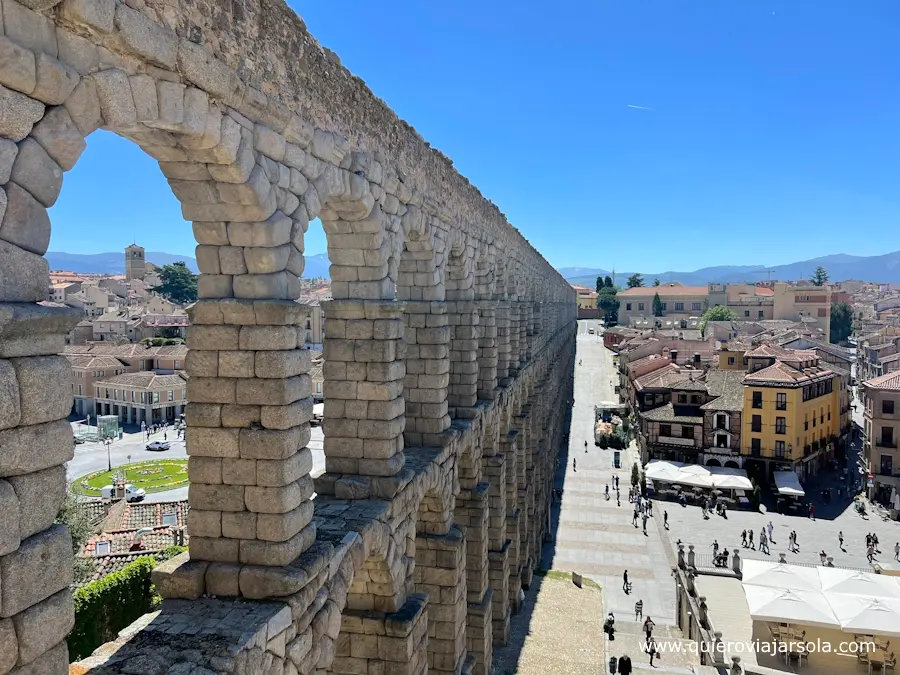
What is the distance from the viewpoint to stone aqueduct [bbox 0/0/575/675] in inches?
165

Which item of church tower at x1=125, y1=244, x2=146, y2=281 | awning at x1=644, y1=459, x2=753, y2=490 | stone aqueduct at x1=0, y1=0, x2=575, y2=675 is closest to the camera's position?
stone aqueduct at x1=0, y1=0, x2=575, y2=675

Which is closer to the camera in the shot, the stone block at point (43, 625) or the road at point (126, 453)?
the stone block at point (43, 625)

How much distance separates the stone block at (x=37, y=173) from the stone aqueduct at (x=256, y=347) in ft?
0.04

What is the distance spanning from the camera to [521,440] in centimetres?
2441

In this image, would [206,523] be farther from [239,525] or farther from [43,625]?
[43,625]

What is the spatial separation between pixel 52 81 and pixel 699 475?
41.7m

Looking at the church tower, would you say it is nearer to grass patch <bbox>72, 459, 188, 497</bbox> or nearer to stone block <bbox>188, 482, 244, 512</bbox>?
grass patch <bbox>72, 459, 188, 497</bbox>

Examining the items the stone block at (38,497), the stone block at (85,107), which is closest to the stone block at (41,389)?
the stone block at (38,497)

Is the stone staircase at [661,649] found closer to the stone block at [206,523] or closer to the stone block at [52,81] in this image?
the stone block at [206,523]

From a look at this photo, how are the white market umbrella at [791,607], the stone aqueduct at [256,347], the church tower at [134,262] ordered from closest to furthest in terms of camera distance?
the stone aqueduct at [256,347]
the white market umbrella at [791,607]
the church tower at [134,262]

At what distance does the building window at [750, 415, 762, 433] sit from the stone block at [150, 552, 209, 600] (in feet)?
139

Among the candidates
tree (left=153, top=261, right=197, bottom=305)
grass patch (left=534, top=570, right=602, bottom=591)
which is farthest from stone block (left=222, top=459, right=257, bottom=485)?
tree (left=153, top=261, right=197, bottom=305)

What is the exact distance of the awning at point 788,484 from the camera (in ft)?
128

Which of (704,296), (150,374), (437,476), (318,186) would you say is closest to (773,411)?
(437,476)
